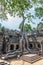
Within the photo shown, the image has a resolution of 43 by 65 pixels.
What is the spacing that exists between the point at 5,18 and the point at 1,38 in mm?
8089

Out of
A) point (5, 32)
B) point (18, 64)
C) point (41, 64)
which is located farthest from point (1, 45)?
point (41, 64)

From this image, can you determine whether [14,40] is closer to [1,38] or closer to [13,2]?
[1,38]

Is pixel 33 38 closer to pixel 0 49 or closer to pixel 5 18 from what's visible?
pixel 0 49

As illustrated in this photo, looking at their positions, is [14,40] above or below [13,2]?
below

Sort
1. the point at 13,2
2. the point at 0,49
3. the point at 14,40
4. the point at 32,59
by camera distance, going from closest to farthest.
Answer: the point at 13,2, the point at 32,59, the point at 0,49, the point at 14,40

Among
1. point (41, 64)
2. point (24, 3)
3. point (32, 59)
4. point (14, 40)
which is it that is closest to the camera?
point (24, 3)

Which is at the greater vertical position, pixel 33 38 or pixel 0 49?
pixel 33 38

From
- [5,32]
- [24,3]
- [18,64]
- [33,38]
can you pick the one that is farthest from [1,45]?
[24,3]

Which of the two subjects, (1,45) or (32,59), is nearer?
(32,59)

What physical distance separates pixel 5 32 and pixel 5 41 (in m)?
1.79

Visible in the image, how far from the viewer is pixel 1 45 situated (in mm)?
23734

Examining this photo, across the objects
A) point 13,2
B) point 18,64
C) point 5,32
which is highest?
point 13,2

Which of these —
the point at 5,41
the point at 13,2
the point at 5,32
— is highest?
the point at 13,2

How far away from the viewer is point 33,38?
Result: 95.1 ft
